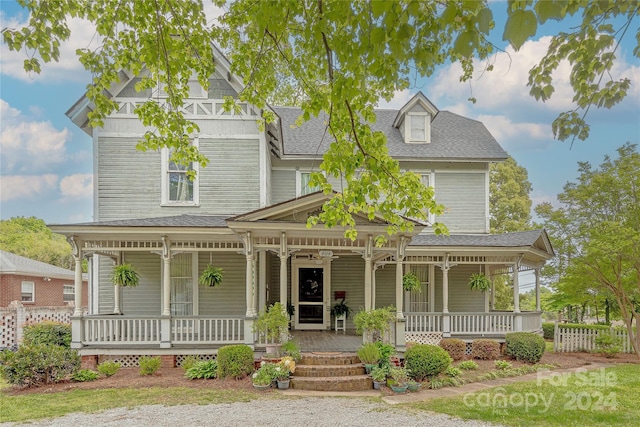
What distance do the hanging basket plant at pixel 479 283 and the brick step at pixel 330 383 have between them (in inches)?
263

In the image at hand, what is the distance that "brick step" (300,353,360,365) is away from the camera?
986cm

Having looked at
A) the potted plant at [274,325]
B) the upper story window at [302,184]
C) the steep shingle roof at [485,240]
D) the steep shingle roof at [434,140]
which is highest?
the steep shingle roof at [434,140]

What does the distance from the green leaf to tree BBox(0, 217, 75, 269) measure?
46651mm

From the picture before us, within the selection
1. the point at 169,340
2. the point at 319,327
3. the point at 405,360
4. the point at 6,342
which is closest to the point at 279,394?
the point at 405,360

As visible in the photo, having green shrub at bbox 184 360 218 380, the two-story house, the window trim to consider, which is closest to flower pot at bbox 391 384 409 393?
the two-story house

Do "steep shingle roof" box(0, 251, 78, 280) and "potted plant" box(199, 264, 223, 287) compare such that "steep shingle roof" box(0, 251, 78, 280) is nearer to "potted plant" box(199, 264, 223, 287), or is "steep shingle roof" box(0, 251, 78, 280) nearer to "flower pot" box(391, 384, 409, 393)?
"potted plant" box(199, 264, 223, 287)

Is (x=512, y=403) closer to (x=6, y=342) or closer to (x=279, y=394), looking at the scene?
(x=279, y=394)

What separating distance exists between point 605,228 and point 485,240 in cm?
375

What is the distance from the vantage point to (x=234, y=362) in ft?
31.4

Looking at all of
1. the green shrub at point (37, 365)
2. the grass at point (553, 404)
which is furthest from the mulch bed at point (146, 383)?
the grass at point (553, 404)

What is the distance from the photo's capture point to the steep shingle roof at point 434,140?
15.7 metres

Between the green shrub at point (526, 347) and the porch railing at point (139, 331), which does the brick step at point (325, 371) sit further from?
the green shrub at point (526, 347)

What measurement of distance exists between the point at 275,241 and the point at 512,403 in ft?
20.3

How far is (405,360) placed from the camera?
995 cm
